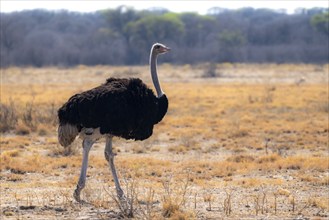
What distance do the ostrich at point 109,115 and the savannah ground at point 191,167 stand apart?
1.94ft

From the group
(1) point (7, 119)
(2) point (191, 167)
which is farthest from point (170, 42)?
(2) point (191, 167)

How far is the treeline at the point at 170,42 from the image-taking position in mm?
63281

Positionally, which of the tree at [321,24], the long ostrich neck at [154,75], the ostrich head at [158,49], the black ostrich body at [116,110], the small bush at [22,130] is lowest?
the small bush at [22,130]

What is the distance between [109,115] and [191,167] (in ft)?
11.9

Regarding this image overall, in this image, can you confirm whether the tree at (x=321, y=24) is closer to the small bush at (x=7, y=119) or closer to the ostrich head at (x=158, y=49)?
the small bush at (x=7, y=119)

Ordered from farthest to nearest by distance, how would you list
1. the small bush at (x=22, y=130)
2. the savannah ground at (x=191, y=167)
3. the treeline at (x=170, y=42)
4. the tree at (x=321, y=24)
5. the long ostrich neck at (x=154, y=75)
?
the tree at (x=321, y=24)
the treeline at (x=170, y=42)
the small bush at (x=22, y=130)
the long ostrich neck at (x=154, y=75)
the savannah ground at (x=191, y=167)

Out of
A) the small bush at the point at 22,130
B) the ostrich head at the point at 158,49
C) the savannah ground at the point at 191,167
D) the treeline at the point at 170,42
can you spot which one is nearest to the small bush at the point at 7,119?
the savannah ground at the point at 191,167

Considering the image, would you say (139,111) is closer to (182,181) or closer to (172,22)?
(182,181)

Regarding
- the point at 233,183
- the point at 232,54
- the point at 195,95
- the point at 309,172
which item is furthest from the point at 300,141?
the point at 232,54

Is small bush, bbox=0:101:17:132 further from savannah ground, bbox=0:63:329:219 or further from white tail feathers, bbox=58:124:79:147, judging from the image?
white tail feathers, bbox=58:124:79:147

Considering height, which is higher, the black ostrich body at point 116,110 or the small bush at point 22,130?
the black ostrich body at point 116,110

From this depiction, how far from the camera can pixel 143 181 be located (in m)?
10.3

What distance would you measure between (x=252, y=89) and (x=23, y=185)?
22.9 metres

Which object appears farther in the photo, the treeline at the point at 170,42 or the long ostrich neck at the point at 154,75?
the treeline at the point at 170,42
